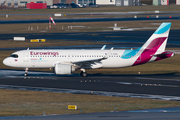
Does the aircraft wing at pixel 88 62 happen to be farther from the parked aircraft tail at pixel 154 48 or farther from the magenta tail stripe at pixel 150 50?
the parked aircraft tail at pixel 154 48

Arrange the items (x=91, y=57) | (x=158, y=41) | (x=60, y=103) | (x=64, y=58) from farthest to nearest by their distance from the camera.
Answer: (x=158, y=41) < (x=91, y=57) < (x=64, y=58) < (x=60, y=103)

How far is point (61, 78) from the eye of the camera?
49406mm

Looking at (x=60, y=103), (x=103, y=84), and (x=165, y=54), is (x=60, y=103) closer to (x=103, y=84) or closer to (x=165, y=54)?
(x=103, y=84)

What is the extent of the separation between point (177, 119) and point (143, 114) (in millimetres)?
3148

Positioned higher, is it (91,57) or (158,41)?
(158,41)

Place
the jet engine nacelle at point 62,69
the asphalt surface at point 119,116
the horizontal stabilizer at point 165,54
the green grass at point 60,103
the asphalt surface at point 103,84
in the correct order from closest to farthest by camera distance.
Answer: the asphalt surface at point 119,116
the green grass at point 60,103
the asphalt surface at point 103,84
the jet engine nacelle at point 62,69
the horizontal stabilizer at point 165,54

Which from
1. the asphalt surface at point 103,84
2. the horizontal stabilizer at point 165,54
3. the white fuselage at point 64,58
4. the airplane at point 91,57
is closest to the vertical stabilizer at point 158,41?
the airplane at point 91,57

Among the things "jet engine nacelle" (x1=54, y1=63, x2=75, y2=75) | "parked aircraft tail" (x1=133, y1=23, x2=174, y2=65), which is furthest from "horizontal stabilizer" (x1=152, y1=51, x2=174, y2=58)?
"jet engine nacelle" (x1=54, y1=63, x2=75, y2=75)

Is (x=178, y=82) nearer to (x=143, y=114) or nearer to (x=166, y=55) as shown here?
(x=166, y=55)

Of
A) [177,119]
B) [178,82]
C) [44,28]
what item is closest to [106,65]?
[178,82]

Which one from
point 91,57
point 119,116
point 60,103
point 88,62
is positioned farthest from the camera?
point 91,57

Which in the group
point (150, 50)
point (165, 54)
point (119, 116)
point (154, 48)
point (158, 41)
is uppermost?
point (158, 41)

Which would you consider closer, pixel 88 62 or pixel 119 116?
pixel 119 116

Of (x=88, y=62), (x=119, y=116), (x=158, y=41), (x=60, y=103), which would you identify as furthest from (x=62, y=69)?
(x=119, y=116)
